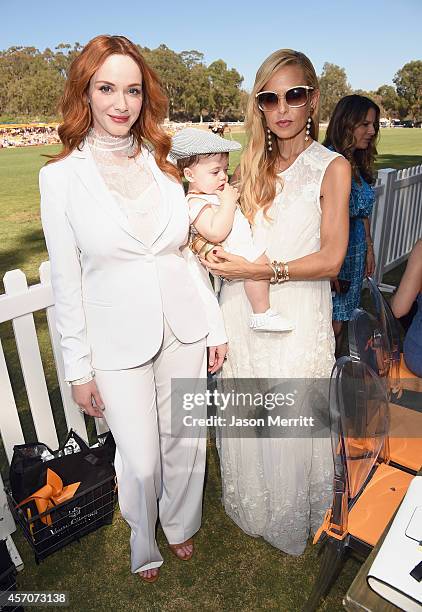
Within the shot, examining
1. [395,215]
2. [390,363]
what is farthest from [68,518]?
[395,215]

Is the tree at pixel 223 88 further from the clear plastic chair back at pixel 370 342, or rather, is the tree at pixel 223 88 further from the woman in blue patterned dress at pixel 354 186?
the clear plastic chair back at pixel 370 342

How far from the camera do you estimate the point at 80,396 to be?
7.25ft

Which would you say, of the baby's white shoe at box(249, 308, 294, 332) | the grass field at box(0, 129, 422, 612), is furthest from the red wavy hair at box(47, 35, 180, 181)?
the grass field at box(0, 129, 422, 612)

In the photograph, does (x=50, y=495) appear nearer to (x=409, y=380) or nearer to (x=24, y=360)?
(x=24, y=360)

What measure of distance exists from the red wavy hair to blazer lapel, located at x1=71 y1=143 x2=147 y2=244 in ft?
0.29

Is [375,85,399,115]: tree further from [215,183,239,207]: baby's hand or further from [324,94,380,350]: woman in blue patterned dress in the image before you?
[215,183,239,207]: baby's hand

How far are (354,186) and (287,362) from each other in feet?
7.78

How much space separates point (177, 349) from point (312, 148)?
1.20 m

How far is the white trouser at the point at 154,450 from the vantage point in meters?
2.26

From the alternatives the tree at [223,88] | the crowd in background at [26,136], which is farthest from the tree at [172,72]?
the crowd in background at [26,136]

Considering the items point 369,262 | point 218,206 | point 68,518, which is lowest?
point 68,518

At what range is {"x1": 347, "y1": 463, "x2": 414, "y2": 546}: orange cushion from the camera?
2.09m

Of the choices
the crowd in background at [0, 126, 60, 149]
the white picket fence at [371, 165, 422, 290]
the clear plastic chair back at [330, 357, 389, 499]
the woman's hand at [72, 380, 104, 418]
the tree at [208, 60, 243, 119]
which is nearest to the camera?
the clear plastic chair back at [330, 357, 389, 499]

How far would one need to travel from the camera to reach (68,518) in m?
2.84
